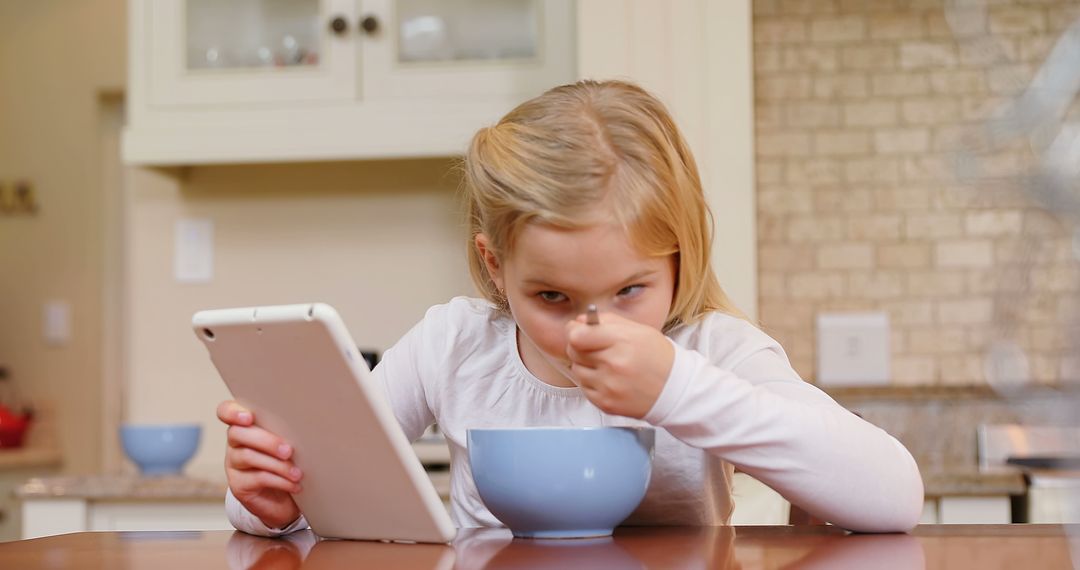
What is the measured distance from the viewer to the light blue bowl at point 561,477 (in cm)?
90

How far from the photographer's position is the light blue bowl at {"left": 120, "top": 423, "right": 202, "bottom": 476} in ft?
8.02

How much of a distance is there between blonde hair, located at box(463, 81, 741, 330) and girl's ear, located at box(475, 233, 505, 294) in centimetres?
1

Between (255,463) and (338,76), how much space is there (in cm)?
188

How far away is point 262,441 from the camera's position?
0.97m

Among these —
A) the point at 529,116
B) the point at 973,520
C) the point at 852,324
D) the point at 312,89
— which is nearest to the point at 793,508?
the point at 529,116

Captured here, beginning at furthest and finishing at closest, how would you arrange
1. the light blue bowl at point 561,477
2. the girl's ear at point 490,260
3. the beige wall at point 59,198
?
1. the beige wall at point 59,198
2. the girl's ear at point 490,260
3. the light blue bowl at point 561,477

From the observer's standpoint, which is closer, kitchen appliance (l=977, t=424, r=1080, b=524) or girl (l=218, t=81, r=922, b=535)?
girl (l=218, t=81, r=922, b=535)

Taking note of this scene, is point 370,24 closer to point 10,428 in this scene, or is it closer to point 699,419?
point 699,419

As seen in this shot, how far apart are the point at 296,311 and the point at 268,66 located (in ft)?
6.94

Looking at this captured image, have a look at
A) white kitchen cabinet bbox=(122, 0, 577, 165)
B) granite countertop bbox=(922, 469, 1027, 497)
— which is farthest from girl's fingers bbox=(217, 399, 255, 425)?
white kitchen cabinet bbox=(122, 0, 577, 165)

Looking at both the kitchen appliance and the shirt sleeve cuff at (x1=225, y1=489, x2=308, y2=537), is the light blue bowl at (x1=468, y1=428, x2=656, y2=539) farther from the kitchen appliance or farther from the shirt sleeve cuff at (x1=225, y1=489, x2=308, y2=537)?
the kitchen appliance

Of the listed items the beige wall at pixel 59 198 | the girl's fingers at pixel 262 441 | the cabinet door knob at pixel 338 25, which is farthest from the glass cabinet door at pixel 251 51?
the girl's fingers at pixel 262 441

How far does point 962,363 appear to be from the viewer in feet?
9.23

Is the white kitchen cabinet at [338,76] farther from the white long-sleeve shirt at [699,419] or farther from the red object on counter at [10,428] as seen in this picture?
the red object on counter at [10,428]
